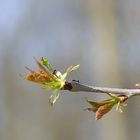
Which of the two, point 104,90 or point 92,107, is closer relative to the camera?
point 104,90

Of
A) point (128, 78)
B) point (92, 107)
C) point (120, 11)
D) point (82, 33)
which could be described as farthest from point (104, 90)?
point (82, 33)

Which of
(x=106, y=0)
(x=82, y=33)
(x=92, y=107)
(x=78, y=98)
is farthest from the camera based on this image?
(x=78, y=98)

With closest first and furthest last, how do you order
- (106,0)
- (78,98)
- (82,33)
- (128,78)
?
(128,78), (106,0), (82,33), (78,98)

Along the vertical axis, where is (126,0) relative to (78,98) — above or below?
above

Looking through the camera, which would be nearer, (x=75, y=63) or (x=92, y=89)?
A: (x=92, y=89)

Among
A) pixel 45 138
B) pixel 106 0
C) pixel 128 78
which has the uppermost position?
pixel 106 0

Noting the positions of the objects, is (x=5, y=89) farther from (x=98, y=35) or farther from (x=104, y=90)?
(x=104, y=90)

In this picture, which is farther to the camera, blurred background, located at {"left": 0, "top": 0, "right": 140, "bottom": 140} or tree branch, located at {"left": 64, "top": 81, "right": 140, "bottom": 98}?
blurred background, located at {"left": 0, "top": 0, "right": 140, "bottom": 140}

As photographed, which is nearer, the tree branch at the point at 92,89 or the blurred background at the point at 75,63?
the tree branch at the point at 92,89
